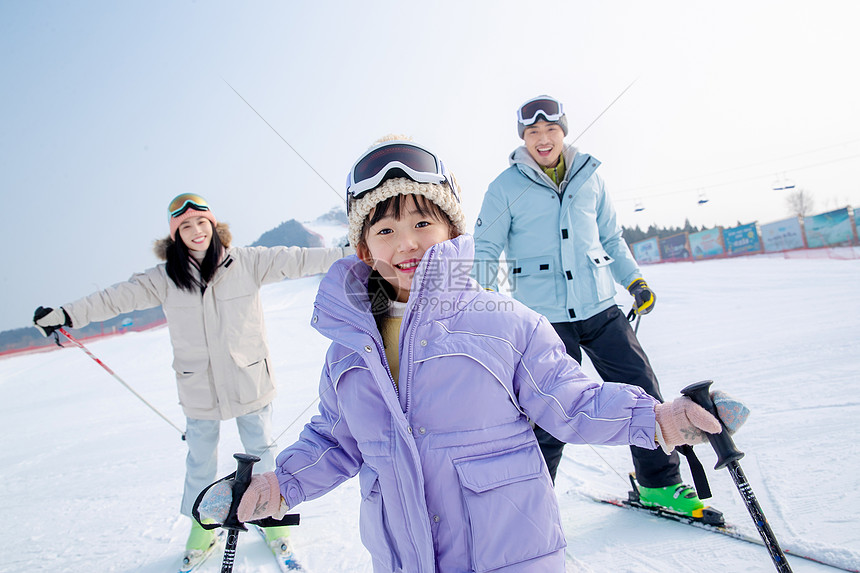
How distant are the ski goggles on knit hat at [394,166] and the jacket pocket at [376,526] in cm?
94

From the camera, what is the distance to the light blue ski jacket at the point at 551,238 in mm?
2650

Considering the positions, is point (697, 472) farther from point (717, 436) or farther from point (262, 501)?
point (262, 501)

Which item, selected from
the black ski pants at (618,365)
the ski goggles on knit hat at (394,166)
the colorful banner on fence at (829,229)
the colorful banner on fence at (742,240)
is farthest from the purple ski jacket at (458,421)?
the colorful banner on fence at (742,240)

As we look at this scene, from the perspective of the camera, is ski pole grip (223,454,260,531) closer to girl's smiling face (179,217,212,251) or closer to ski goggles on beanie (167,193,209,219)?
girl's smiling face (179,217,212,251)

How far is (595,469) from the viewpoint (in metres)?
3.05

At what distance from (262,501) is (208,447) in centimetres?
172

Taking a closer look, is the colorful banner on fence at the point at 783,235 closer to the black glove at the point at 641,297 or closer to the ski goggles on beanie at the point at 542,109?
the black glove at the point at 641,297

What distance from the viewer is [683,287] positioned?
13.3 metres

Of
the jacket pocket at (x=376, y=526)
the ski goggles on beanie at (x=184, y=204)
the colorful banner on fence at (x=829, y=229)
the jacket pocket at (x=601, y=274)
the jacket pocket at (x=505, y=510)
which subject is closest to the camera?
Answer: the jacket pocket at (x=505, y=510)

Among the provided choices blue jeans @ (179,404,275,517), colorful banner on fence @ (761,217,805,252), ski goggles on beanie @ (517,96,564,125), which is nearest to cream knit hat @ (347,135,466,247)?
ski goggles on beanie @ (517,96,564,125)

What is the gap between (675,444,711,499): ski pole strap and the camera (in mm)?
1114

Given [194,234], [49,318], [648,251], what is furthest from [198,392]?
[648,251]

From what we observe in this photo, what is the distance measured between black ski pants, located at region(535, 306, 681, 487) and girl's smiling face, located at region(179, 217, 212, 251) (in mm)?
2291

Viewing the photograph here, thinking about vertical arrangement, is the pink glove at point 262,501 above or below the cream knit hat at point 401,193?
below
